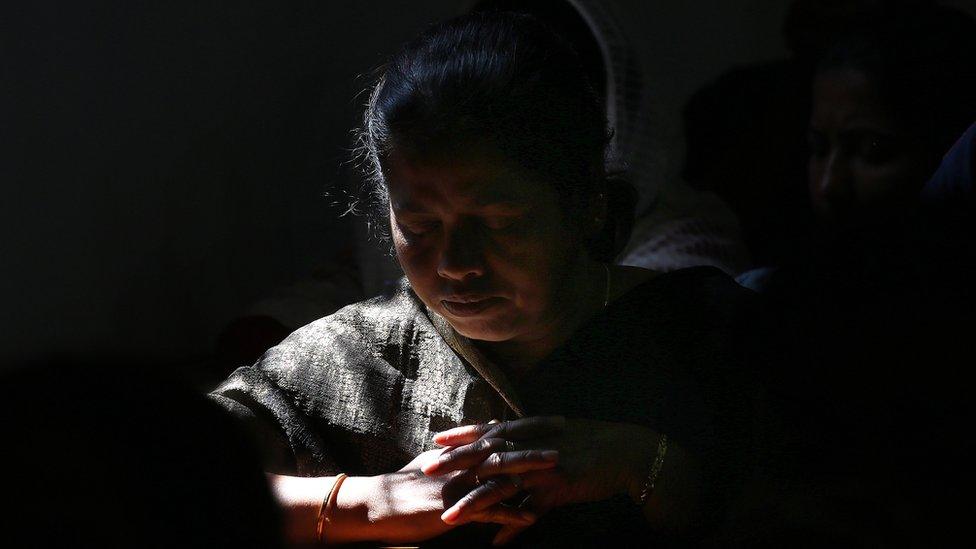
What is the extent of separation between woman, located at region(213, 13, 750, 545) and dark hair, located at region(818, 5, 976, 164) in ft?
1.28

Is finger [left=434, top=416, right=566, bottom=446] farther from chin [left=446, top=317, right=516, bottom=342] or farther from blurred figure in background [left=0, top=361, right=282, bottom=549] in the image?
blurred figure in background [left=0, top=361, right=282, bottom=549]

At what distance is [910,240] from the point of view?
0.94m

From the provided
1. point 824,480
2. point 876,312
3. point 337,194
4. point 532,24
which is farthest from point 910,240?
point 337,194

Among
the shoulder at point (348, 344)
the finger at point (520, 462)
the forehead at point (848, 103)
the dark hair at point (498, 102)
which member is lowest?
the finger at point (520, 462)

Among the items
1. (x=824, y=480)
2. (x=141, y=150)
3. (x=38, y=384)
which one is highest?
(x=141, y=150)

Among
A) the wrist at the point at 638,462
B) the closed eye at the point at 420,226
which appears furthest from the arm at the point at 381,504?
the closed eye at the point at 420,226

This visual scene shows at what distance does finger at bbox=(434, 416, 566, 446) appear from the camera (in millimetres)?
973

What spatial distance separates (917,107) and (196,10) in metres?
0.94

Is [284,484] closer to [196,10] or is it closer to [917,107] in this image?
[196,10]

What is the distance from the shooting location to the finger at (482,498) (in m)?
0.96

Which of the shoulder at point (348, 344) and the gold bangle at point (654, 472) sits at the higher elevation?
the shoulder at point (348, 344)

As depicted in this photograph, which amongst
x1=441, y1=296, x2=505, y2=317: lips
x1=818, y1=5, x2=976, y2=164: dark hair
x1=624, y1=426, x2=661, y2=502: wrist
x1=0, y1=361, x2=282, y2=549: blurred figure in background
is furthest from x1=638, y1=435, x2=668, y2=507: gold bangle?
x1=818, y1=5, x2=976, y2=164: dark hair

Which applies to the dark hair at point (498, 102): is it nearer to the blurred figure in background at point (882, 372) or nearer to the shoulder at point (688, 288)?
the shoulder at point (688, 288)

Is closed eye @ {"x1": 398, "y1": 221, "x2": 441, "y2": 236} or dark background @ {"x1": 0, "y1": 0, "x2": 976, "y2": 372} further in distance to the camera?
dark background @ {"x1": 0, "y1": 0, "x2": 976, "y2": 372}
